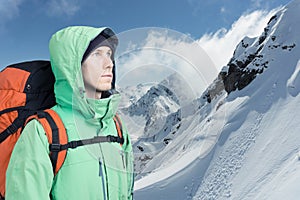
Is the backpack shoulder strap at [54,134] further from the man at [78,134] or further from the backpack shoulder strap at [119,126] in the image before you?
the backpack shoulder strap at [119,126]

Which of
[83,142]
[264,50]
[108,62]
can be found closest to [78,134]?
[83,142]

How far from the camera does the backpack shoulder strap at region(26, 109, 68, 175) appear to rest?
5.15 feet

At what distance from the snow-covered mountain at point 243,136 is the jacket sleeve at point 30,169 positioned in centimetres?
73

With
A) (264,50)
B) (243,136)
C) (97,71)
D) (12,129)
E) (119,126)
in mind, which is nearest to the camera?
(12,129)

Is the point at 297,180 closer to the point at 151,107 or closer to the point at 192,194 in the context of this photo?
the point at 192,194

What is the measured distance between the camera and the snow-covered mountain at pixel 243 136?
3136 millimetres

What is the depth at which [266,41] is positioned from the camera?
24.3 meters

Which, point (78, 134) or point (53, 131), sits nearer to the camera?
point (53, 131)

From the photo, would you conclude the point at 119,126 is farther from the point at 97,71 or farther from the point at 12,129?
the point at 12,129

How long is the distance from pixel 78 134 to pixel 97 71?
371 millimetres

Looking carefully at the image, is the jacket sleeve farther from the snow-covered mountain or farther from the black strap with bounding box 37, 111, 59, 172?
the snow-covered mountain

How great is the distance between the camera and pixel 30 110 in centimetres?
174

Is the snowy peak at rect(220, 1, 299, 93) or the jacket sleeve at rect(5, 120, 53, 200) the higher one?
the snowy peak at rect(220, 1, 299, 93)

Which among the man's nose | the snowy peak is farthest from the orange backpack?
the snowy peak
